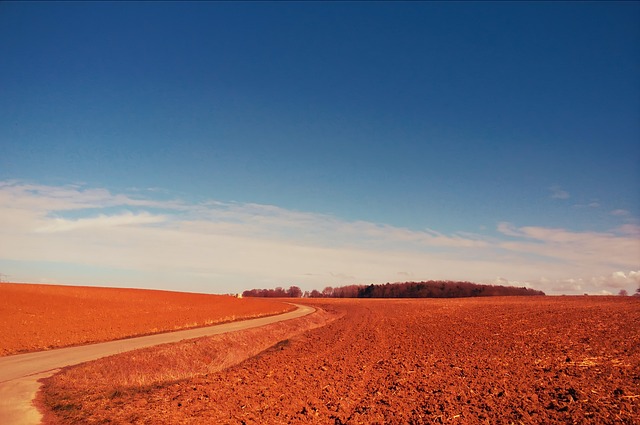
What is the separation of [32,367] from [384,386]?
1559 centimetres

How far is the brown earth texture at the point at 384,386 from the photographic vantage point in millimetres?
11633

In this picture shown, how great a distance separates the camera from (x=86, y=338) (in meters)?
27.8

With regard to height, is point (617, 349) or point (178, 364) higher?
point (617, 349)

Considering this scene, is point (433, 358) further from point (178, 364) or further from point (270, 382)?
point (178, 364)

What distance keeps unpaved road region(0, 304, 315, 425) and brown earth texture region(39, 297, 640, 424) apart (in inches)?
23.0

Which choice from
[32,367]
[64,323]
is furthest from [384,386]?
[64,323]

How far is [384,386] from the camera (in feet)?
49.5

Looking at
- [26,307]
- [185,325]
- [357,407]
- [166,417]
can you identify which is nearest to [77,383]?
[166,417]

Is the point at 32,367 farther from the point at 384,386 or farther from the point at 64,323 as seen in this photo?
the point at 64,323

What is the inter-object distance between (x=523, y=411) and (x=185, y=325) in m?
32.7

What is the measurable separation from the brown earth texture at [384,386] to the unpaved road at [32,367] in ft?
1.92

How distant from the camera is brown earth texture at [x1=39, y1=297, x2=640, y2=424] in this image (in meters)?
11.6

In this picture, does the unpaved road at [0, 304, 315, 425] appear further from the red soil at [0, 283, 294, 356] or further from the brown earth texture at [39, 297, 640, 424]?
the red soil at [0, 283, 294, 356]

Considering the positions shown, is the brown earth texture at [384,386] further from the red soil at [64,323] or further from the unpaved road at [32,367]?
the red soil at [64,323]
